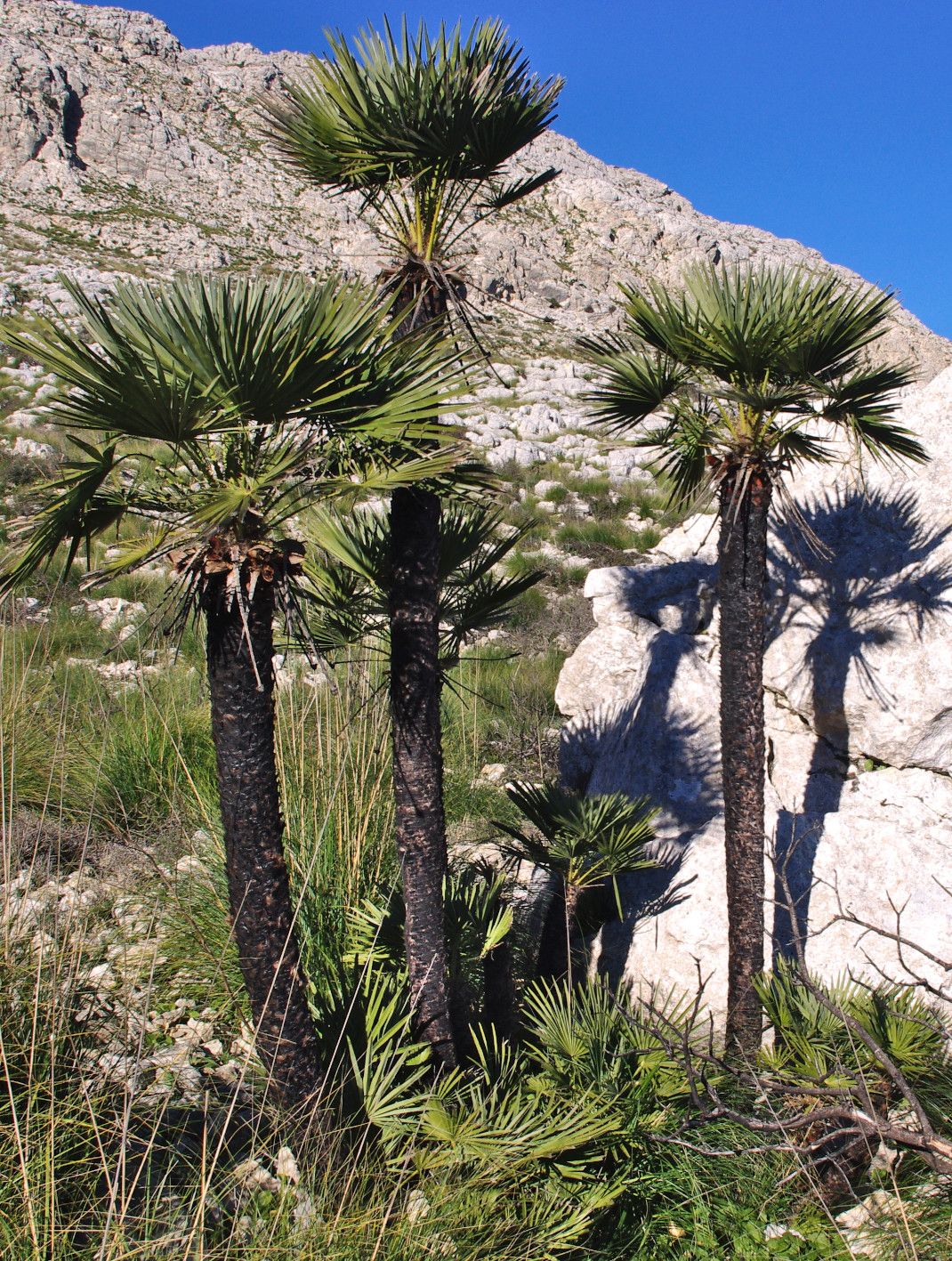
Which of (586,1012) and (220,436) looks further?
(586,1012)

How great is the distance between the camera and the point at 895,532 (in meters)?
4.56

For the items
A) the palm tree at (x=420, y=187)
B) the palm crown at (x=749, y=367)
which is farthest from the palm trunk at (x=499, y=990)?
the palm crown at (x=749, y=367)

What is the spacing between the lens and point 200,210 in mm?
34750

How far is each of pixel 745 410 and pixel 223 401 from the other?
197cm

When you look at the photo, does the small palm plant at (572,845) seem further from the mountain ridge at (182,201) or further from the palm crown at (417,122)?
the mountain ridge at (182,201)

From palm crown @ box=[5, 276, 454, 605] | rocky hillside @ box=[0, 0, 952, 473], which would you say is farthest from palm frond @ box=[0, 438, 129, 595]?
rocky hillside @ box=[0, 0, 952, 473]

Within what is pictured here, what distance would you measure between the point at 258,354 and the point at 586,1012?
243 centimetres

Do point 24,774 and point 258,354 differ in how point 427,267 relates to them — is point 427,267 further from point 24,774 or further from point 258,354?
point 24,774

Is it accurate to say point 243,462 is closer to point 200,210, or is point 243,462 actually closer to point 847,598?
point 847,598

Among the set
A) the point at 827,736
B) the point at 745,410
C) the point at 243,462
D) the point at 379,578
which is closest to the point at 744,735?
the point at 745,410

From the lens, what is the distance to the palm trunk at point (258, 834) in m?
2.09

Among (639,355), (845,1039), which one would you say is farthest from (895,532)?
(845,1039)

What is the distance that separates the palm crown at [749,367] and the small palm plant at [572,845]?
1411 mm

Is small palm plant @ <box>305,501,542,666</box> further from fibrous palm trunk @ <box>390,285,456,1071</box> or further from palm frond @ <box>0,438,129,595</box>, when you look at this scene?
palm frond @ <box>0,438,129,595</box>
